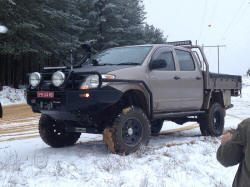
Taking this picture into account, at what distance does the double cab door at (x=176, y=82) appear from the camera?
6762mm

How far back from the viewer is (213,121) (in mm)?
8469

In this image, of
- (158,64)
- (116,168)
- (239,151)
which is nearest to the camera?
(239,151)

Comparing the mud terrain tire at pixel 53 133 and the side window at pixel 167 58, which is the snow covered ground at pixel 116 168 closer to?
the mud terrain tire at pixel 53 133

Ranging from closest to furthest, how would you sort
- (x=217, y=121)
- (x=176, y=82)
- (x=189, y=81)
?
(x=176, y=82) → (x=189, y=81) → (x=217, y=121)

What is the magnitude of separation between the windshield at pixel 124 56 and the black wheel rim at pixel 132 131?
1.15 m

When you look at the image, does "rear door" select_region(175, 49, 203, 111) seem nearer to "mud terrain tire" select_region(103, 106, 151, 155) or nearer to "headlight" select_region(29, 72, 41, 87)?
"mud terrain tire" select_region(103, 106, 151, 155)

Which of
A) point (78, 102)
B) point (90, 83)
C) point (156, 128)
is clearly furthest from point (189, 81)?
point (78, 102)

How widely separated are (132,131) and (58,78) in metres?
1.49

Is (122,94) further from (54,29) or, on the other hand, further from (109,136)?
(54,29)

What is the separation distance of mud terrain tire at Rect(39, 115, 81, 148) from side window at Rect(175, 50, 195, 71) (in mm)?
2690

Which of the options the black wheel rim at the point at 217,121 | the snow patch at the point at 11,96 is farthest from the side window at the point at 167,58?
the snow patch at the point at 11,96

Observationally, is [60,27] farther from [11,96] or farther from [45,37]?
[11,96]

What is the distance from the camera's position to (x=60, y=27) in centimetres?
2548

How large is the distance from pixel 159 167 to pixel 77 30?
23184 millimetres
